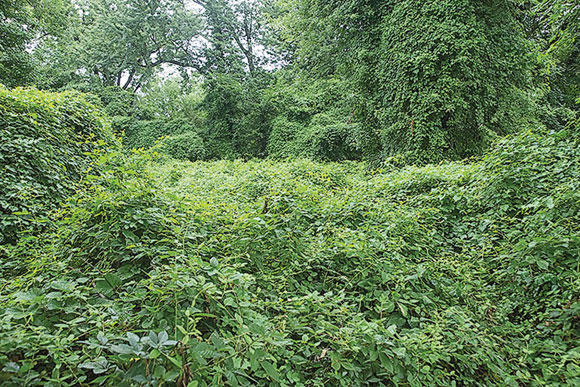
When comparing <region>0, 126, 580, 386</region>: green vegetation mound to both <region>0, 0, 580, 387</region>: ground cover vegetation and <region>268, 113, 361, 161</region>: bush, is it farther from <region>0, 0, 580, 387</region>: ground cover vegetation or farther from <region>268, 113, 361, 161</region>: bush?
<region>268, 113, 361, 161</region>: bush

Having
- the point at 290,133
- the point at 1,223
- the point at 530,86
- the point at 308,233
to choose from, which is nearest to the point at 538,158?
the point at 308,233

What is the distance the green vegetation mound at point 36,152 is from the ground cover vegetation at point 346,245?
0.02 metres

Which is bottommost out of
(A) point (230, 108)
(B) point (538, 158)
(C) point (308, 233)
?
(C) point (308, 233)

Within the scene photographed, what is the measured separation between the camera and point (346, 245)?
2137 mm

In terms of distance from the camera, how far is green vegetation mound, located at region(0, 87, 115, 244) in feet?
9.75

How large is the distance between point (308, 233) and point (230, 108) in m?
13.5

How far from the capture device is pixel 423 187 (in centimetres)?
397

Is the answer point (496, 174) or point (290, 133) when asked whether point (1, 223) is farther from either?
point (290, 133)

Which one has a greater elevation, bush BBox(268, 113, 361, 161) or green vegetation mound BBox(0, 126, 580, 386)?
bush BBox(268, 113, 361, 161)

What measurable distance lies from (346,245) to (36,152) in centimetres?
330

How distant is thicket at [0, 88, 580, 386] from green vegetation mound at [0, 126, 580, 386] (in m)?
0.01

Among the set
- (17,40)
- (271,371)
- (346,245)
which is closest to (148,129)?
(17,40)

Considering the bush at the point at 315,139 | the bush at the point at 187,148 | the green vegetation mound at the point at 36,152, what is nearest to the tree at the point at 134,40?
the bush at the point at 187,148

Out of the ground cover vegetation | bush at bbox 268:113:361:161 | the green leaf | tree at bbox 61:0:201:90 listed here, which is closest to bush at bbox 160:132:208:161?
bush at bbox 268:113:361:161
